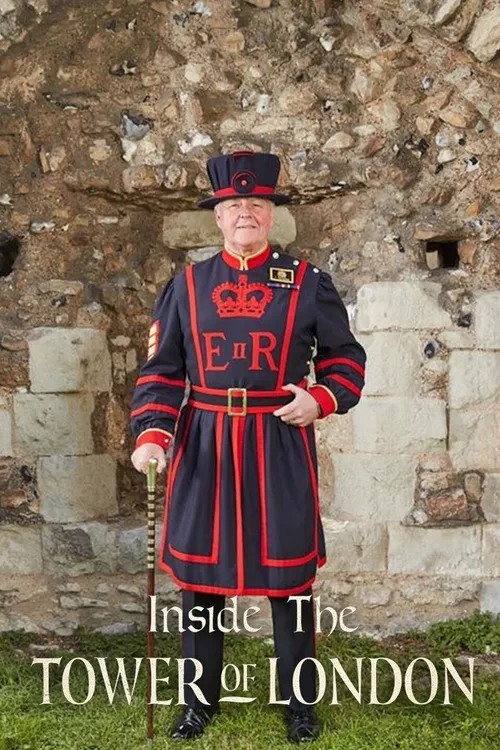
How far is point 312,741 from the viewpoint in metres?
2.90

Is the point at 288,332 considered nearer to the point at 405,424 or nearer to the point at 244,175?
the point at 244,175

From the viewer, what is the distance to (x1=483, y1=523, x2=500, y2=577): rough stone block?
155 inches

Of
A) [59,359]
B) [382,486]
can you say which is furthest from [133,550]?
[382,486]

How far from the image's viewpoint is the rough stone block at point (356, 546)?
3.96 m

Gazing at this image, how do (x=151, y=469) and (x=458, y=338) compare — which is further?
(x=458, y=338)

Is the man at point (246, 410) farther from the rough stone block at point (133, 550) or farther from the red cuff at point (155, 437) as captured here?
the rough stone block at point (133, 550)

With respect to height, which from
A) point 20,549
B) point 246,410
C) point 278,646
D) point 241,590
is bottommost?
point 278,646

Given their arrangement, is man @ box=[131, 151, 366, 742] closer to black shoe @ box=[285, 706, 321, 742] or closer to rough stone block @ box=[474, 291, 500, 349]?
black shoe @ box=[285, 706, 321, 742]

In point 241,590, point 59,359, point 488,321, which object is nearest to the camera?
point 241,590

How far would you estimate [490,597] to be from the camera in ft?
12.8

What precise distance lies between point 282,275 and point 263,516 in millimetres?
709

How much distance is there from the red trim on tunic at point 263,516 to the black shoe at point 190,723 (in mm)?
569

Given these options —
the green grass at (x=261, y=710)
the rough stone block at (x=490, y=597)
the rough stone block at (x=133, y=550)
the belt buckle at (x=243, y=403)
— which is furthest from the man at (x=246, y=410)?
the rough stone block at (x=490, y=597)

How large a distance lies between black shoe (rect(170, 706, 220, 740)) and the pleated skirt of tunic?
44cm
